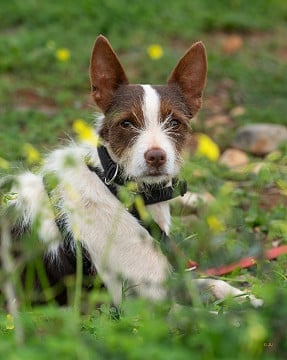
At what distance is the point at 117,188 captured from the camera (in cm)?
521

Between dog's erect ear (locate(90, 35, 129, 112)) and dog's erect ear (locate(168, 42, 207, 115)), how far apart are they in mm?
319

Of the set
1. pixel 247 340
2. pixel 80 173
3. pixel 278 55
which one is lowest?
pixel 278 55

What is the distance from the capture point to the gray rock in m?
8.46

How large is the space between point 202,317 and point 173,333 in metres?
0.42

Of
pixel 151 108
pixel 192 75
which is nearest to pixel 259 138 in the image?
pixel 192 75

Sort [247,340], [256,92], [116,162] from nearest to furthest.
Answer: [247,340] → [116,162] → [256,92]

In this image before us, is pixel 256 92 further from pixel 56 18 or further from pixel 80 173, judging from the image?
pixel 80 173

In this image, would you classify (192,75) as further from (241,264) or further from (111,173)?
(241,264)

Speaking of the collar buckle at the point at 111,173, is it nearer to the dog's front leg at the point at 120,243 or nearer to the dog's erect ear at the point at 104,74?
the dog's front leg at the point at 120,243

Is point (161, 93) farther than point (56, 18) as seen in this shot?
No

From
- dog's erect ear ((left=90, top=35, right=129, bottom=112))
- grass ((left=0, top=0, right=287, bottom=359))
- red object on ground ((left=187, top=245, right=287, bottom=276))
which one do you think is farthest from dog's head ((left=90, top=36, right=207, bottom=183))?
red object on ground ((left=187, top=245, right=287, bottom=276))

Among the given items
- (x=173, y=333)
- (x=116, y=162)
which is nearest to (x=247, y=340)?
(x=173, y=333)

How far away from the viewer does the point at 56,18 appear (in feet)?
39.0

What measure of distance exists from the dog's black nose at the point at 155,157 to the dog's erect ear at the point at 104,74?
20.6 inches
